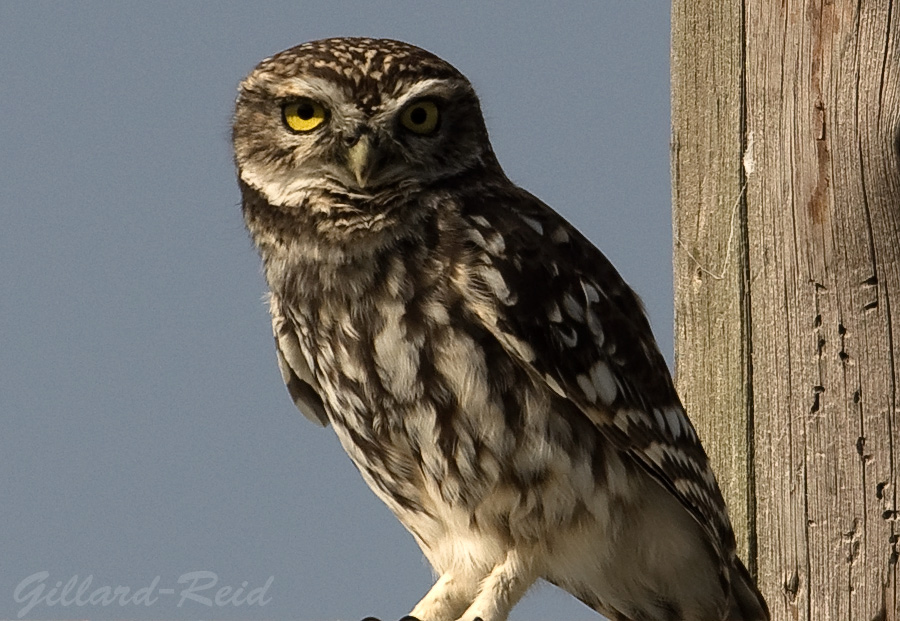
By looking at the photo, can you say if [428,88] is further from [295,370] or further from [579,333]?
[295,370]

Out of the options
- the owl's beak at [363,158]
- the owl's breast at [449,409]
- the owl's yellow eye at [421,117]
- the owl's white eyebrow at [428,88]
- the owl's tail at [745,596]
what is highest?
the owl's white eyebrow at [428,88]

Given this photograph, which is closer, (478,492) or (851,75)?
(851,75)

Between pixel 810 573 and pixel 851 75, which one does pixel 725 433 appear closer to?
pixel 810 573

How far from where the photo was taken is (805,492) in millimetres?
2424

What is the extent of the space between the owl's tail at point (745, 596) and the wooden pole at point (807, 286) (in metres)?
0.04

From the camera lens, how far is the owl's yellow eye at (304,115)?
100 inches

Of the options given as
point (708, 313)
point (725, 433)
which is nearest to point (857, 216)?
point (708, 313)

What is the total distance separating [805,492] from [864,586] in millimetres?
235

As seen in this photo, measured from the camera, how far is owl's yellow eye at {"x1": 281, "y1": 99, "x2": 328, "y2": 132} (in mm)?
2543

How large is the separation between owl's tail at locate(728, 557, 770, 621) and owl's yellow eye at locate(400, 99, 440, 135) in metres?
1.27

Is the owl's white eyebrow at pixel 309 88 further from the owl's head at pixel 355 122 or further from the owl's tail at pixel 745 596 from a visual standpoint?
the owl's tail at pixel 745 596

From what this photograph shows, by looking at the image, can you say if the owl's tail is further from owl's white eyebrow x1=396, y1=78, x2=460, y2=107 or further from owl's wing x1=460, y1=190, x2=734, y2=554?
owl's white eyebrow x1=396, y1=78, x2=460, y2=107

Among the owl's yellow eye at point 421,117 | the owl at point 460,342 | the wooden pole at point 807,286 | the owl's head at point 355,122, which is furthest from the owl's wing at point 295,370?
the wooden pole at point 807,286

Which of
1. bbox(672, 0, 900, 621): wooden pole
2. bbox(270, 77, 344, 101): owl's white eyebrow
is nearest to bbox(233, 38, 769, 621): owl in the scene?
bbox(270, 77, 344, 101): owl's white eyebrow
